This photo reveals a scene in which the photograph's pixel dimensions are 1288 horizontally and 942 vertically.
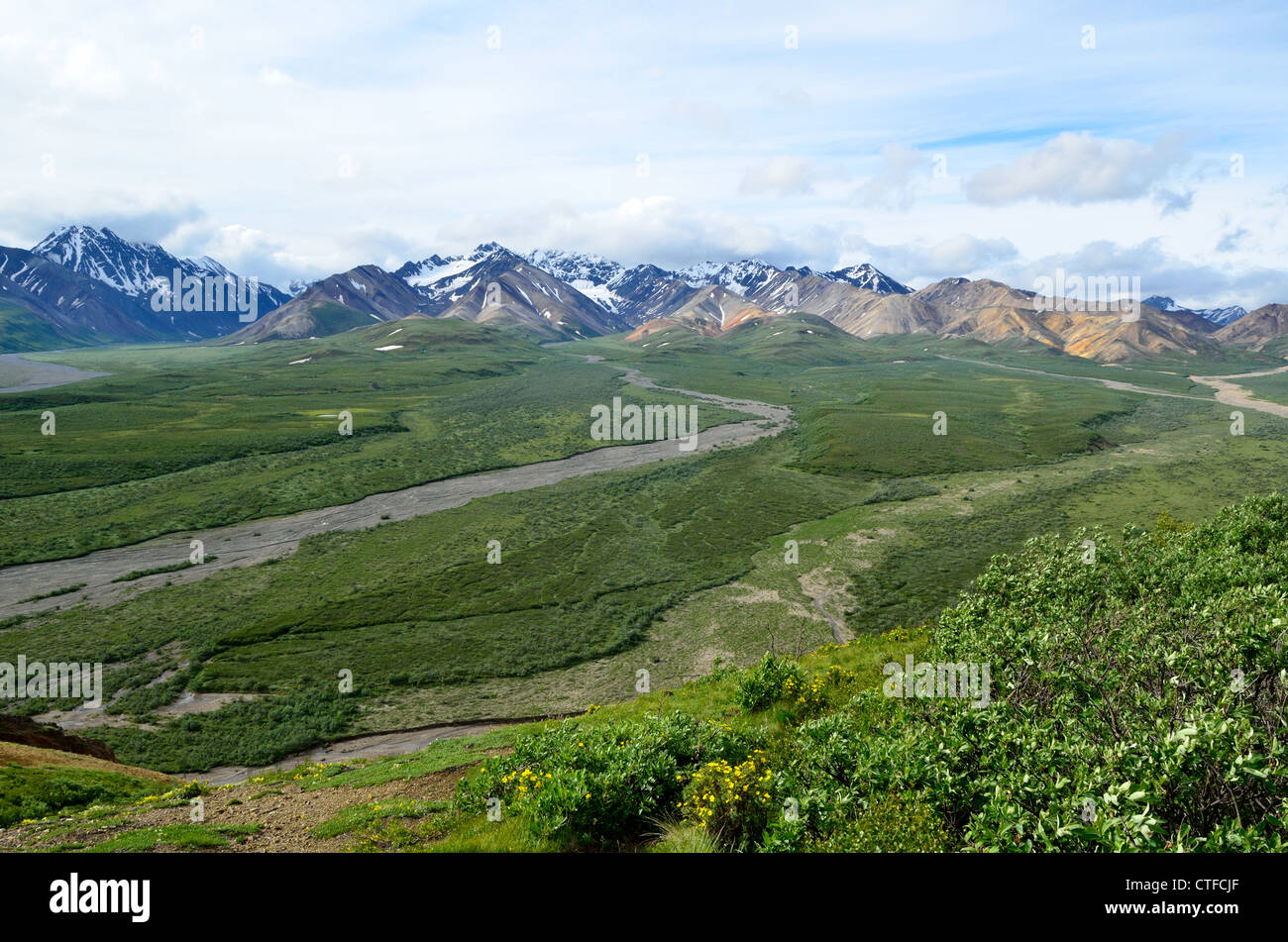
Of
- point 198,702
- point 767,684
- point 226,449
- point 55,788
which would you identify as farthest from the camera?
point 226,449

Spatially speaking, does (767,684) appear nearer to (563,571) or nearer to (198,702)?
(198,702)

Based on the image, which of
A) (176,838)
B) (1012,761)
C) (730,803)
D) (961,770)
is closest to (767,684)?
(730,803)

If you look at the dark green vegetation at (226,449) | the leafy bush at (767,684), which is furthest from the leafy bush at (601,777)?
the dark green vegetation at (226,449)

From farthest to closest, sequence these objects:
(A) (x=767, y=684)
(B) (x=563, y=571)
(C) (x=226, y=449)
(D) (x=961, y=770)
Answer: (C) (x=226, y=449) < (B) (x=563, y=571) < (A) (x=767, y=684) < (D) (x=961, y=770)

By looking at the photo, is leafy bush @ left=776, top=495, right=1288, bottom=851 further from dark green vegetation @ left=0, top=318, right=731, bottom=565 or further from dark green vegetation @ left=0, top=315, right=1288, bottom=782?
dark green vegetation @ left=0, top=318, right=731, bottom=565

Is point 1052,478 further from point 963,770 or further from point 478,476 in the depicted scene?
point 963,770

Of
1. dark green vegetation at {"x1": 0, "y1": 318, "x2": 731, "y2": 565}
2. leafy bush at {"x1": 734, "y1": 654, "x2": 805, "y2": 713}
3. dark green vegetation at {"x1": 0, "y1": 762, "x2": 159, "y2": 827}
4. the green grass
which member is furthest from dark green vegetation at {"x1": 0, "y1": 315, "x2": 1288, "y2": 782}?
the green grass

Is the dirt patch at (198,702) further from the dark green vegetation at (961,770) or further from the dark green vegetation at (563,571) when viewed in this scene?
the dark green vegetation at (961,770)

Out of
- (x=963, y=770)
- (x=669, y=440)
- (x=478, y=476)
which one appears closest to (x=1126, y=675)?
(x=963, y=770)
